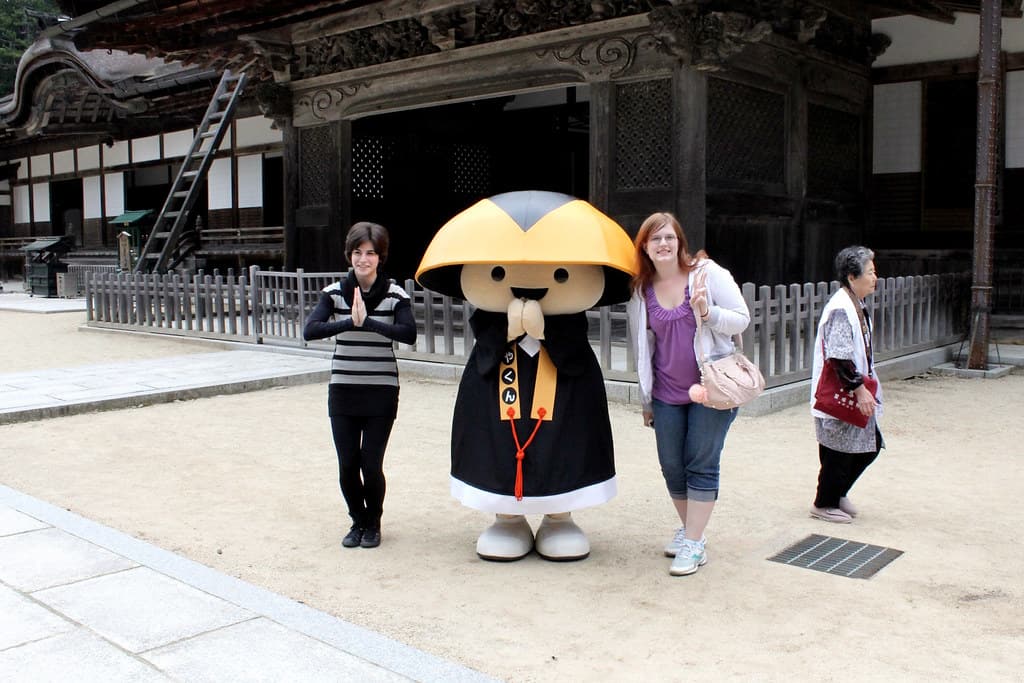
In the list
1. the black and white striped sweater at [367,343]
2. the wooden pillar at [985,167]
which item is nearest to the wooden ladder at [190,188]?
the wooden pillar at [985,167]

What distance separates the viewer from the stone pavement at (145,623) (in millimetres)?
2697

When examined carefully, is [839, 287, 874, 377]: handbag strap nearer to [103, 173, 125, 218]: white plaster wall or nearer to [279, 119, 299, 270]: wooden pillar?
[279, 119, 299, 270]: wooden pillar

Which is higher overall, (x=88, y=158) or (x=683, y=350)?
(x=88, y=158)

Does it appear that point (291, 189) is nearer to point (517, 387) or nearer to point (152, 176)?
point (517, 387)

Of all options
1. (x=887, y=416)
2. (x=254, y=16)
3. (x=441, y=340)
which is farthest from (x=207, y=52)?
(x=887, y=416)

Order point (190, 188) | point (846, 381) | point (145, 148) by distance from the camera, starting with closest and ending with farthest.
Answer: point (846, 381), point (190, 188), point (145, 148)

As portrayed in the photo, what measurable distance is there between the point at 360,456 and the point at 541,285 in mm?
1100

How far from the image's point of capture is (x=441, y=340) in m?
10.3

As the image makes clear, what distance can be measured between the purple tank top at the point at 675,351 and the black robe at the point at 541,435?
12.2 inches

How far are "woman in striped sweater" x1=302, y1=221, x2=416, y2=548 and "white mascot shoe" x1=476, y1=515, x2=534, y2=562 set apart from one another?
0.51m

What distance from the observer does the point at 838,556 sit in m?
3.91

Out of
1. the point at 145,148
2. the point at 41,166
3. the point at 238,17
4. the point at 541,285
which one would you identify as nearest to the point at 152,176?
the point at 145,148

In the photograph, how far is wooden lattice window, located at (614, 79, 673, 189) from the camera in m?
8.74

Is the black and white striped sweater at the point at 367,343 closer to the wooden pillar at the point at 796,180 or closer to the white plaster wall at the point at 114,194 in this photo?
the wooden pillar at the point at 796,180
